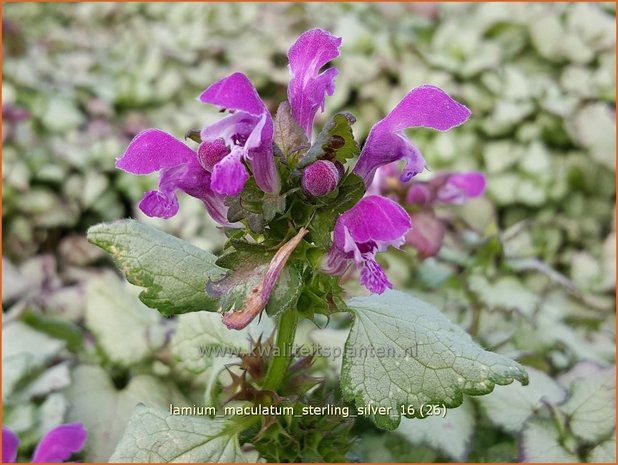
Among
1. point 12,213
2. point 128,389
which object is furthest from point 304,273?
point 12,213

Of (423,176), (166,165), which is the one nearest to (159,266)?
(166,165)

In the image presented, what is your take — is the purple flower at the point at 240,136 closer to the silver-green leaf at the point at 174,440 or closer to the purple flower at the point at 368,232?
the purple flower at the point at 368,232

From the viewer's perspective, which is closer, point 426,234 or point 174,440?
point 174,440

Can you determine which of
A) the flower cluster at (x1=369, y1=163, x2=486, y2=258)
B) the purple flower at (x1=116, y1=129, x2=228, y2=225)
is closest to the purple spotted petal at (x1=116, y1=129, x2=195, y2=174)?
the purple flower at (x1=116, y1=129, x2=228, y2=225)

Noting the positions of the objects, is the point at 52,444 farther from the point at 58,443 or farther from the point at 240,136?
the point at 240,136

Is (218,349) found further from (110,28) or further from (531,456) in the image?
(110,28)

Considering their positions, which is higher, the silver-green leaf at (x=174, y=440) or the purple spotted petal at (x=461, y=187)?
the silver-green leaf at (x=174, y=440)

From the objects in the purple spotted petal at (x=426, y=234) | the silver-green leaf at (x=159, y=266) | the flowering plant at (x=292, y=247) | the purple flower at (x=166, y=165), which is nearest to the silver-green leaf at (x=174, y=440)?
the flowering plant at (x=292, y=247)
